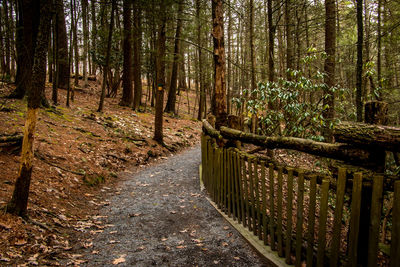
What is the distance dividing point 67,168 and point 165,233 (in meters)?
3.81

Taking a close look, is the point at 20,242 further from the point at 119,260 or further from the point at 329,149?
the point at 329,149

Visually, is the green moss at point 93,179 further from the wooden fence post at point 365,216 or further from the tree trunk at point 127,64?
the tree trunk at point 127,64

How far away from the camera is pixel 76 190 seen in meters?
5.80

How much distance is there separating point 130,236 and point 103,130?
7449mm

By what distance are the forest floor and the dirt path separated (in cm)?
39

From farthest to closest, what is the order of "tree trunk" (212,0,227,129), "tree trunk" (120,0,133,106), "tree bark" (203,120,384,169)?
"tree trunk" (120,0,133,106) → "tree trunk" (212,0,227,129) → "tree bark" (203,120,384,169)

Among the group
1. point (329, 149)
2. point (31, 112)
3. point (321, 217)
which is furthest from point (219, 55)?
point (321, 217)

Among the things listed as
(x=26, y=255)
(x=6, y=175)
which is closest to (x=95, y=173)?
(x=6, y=175)

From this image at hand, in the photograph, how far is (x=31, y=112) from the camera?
3523 mm

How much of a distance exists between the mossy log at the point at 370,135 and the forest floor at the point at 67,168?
3624 mm

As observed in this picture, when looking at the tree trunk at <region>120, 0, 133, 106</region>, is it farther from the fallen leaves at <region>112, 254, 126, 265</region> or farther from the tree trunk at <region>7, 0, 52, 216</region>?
the fallen leaves at <region>112, 254, 126, 265</region>

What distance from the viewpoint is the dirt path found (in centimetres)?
334

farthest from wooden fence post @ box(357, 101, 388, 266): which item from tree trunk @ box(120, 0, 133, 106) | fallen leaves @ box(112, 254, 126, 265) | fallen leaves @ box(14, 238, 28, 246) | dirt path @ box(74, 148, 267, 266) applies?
tree trunk @ box(120, 0, 133, 106)

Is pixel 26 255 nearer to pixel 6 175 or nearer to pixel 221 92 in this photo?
pixel 6 175
